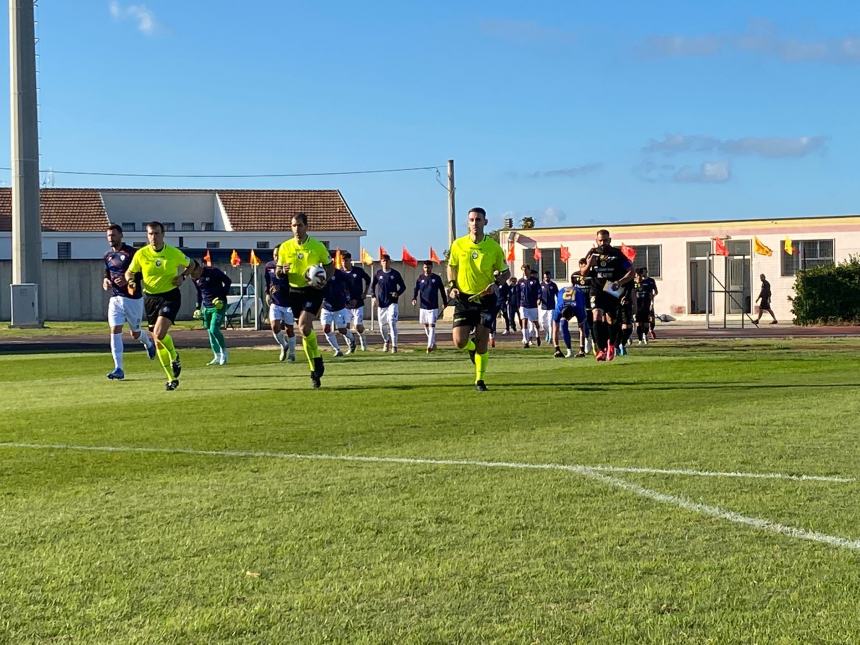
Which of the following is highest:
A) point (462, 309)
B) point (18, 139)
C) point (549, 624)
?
point (18, 139)

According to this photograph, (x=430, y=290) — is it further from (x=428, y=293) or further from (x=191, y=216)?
(x=191, y=216)

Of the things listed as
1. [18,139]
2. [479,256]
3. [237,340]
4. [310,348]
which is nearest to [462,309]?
[479,256]

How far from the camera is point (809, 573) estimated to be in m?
5.25

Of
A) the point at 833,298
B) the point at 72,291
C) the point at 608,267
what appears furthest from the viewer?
the point at 72,291

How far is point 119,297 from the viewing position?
18.3 m

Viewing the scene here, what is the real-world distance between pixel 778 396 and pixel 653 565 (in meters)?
8.62

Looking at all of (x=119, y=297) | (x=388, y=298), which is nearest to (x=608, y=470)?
(x=119, y=297)

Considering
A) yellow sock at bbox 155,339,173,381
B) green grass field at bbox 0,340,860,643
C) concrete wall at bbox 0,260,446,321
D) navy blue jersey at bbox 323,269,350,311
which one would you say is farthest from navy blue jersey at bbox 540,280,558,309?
concrete wall at bbox 0,260,446,321

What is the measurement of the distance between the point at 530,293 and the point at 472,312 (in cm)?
1507

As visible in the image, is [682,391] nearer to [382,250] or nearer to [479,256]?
[479,256]

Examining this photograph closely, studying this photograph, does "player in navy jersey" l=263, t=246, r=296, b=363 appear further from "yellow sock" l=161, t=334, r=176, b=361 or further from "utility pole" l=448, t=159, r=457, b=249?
"utility pole" l=448, t=159, r=457, b=249

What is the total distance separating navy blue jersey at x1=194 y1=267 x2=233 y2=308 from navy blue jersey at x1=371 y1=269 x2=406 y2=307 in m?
5.36

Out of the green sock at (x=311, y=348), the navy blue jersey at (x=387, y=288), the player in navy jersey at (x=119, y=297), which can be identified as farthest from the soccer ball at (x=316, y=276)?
the navy blue jersey at (x=387, y=288)

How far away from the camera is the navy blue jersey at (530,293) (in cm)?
3020
